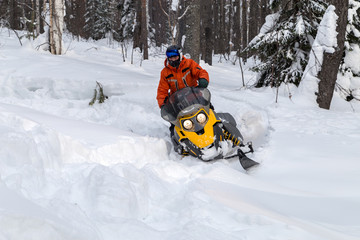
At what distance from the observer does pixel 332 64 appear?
6.68 meters

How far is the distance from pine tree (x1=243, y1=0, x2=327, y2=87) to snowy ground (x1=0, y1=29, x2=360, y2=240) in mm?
2281

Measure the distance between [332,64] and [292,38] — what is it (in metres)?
1.63

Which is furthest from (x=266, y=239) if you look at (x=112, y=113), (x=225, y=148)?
(x=112, y=113)

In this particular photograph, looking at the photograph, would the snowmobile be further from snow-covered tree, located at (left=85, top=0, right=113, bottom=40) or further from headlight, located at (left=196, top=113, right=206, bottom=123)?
snow-covered tree, located at (left=85, top=0, right=113, bottom=40)

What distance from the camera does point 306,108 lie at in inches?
261

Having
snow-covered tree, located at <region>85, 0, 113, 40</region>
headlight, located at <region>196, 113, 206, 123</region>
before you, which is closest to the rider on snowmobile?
headlight, located at <region>196, 113, 206, 123</region>

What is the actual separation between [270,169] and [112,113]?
12.1 feet

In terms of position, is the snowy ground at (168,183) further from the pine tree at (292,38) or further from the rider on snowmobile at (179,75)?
the pine tree at (292,38)

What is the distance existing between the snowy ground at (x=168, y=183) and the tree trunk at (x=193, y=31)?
4883 mm

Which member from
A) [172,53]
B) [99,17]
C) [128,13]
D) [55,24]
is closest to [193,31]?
[55,24]

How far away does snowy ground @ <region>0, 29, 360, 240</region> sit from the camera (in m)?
2.12

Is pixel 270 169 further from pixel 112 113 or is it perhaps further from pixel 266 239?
pixel 112 113

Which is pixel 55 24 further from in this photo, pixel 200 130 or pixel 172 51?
pixel 200 130

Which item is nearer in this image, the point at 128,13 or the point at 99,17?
the point at 128,13
